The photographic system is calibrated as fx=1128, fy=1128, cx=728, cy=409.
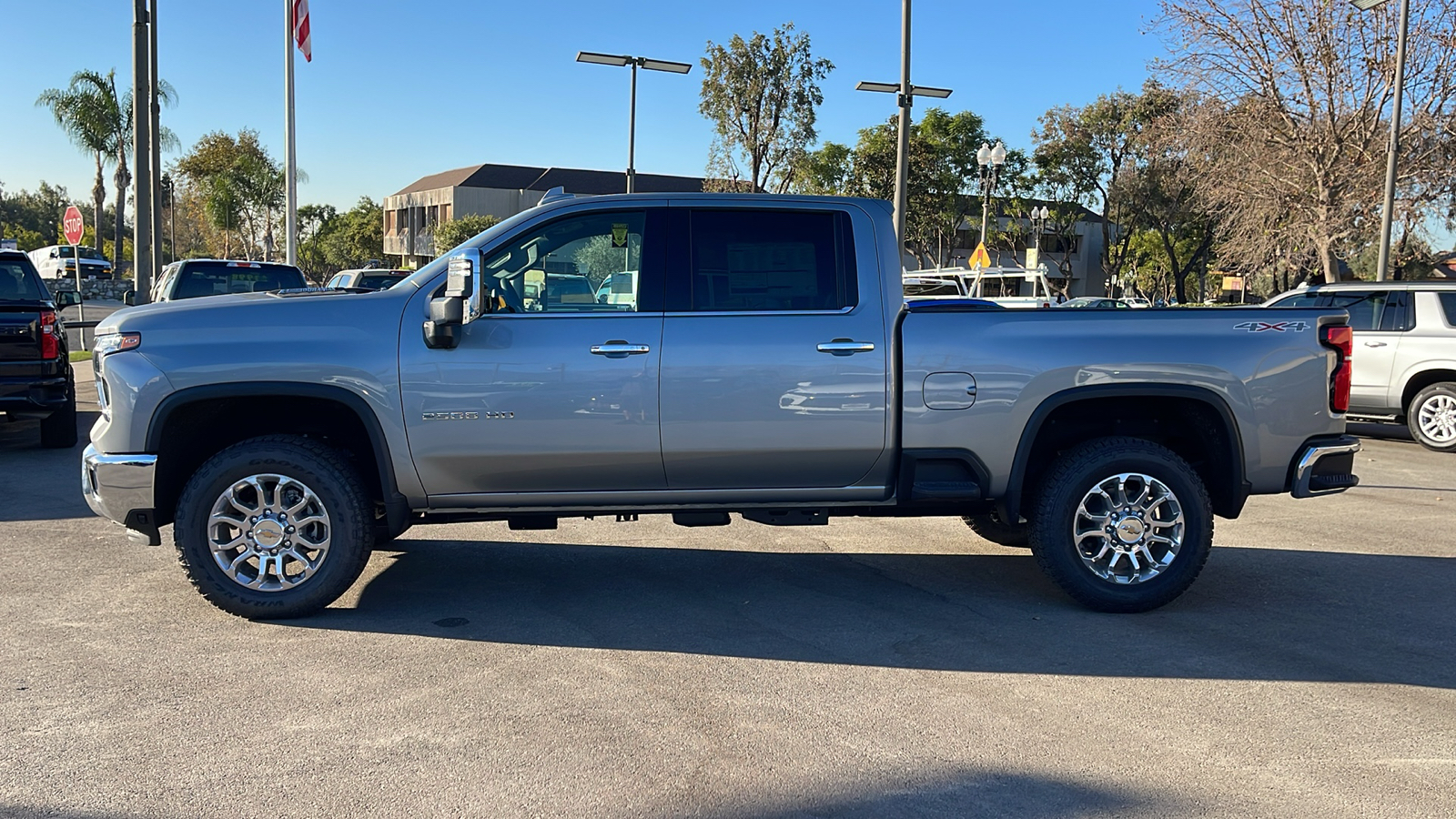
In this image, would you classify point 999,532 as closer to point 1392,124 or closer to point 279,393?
point 279,393

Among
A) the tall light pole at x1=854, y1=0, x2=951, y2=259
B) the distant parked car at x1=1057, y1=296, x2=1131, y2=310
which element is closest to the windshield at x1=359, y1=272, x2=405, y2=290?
the tall light pole at x1=854, y1=0, x2=951, y2=259

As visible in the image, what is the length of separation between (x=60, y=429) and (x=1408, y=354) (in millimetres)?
13624

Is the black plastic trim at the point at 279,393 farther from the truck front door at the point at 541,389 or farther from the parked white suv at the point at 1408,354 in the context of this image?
the parked white suv at the point at 1408,354

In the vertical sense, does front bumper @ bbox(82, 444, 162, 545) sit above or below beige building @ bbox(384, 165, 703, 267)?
below

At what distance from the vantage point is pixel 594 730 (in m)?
4.04

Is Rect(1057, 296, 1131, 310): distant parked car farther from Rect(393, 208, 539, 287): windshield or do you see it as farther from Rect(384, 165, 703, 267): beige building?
Rect(384, 165, 703, 267): beige building

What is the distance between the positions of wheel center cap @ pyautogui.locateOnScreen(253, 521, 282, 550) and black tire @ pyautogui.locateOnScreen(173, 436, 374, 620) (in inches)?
2.3

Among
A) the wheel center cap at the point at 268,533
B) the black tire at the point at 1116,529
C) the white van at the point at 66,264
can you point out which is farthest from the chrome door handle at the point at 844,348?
the white van at the point at 66,264

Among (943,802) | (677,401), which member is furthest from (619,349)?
(943,802)

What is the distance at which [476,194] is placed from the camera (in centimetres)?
7525

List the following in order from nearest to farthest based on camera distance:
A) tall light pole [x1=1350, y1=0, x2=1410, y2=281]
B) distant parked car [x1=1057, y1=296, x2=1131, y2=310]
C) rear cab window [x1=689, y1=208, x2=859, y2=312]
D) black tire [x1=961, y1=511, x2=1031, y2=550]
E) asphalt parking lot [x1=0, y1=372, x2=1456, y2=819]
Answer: asphalt parking lot [x1=0, y1=372, x2=1456, y2=819], rear cab window [x1=689, y1=208, x2=859, y2=312], distant parked car [x1=1057, y1=296, x2=1131, y2=310], black tire [x1=961, y1=511, x2=1031, y2=550], tall light pole [x1=1350, y1=0, x2=1410, y2=281]

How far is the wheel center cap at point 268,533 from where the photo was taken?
5.23 metres

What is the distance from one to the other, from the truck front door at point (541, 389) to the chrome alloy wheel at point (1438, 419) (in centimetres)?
1019

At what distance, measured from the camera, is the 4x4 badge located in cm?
548
